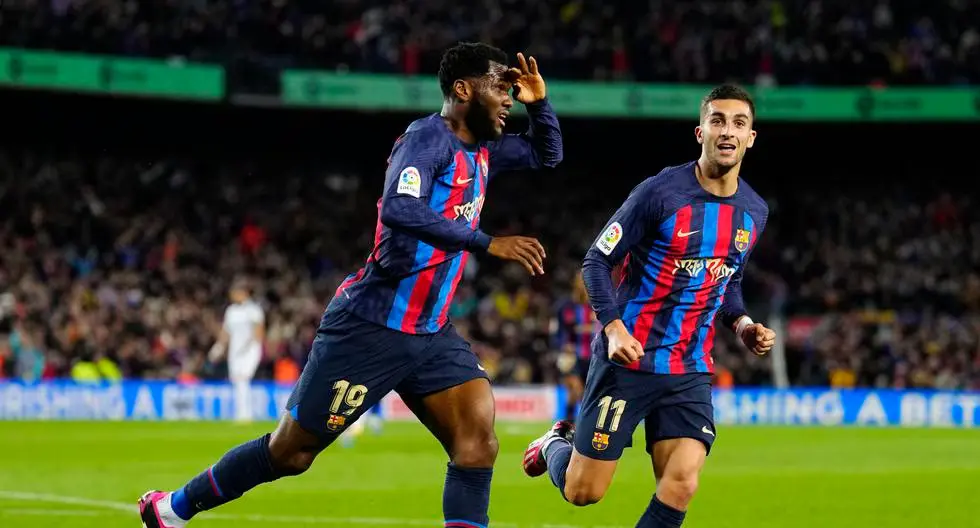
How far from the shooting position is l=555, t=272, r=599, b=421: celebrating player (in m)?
16.7

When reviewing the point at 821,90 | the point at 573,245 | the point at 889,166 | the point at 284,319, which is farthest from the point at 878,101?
Result: the point at 284,319

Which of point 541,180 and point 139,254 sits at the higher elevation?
point 541,180

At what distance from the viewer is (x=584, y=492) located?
22.5 feet

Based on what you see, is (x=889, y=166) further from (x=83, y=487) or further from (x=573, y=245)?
(x=83, y=487)

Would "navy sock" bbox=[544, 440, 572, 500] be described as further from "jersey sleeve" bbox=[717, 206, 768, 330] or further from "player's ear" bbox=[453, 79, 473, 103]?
"player's ear" bbox=[453, 79, 473, 103]

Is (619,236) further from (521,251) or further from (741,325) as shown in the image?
(521,251)

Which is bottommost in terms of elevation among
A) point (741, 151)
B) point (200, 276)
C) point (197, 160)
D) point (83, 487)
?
point (83, 487)

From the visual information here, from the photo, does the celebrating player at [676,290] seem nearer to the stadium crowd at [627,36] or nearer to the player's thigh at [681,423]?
the player's thigh at [681,423]

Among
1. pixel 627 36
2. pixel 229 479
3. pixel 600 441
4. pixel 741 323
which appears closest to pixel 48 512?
pixel 229 479

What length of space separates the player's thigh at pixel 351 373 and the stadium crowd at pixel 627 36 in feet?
73.1

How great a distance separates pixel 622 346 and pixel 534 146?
1216mm

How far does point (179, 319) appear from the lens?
958 inches

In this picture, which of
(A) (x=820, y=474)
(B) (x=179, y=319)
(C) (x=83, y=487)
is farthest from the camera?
(B) (x=179, y=319)

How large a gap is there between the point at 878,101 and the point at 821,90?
1187mm
